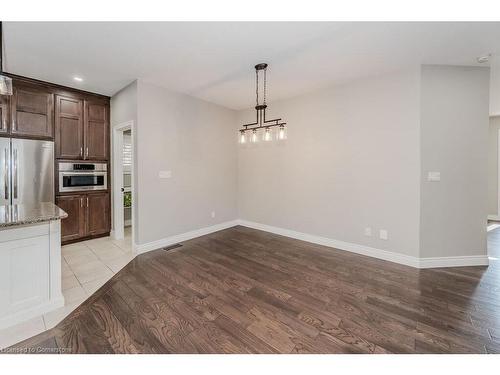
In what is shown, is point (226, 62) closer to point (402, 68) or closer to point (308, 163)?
point (308, 163)

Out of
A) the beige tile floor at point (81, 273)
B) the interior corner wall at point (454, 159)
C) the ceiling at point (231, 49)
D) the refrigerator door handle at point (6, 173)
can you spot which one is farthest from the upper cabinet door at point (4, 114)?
the interior corner wall at point (454, 159)

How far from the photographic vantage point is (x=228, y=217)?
5.13 meters

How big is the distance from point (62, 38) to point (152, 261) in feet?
9.56

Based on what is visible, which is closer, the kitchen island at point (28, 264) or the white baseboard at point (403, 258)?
the kitchen island at point (28, 264)

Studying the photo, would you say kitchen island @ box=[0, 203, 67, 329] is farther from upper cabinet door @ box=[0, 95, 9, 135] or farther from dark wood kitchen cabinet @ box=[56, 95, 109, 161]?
dark wood kitchen cabinet @ box=[56, 95, 109, 161]

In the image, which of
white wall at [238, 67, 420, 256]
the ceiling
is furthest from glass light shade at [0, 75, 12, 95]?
white wall at [238, 67, 420, 256]

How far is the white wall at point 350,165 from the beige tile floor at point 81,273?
9.34 feet

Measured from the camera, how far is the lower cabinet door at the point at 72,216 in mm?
3803

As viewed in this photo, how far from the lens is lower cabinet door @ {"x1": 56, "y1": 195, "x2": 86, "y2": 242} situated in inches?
150

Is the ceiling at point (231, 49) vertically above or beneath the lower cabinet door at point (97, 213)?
above

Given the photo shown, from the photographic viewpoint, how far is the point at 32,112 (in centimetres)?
349

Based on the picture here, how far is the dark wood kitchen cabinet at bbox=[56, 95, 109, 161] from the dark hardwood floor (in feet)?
7.59

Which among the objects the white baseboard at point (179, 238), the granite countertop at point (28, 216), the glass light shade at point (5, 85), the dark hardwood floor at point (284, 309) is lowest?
the dark hardwood floor at point (284, 309)

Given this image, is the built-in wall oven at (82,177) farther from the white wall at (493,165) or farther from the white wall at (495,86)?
the white wall at (493,165)
